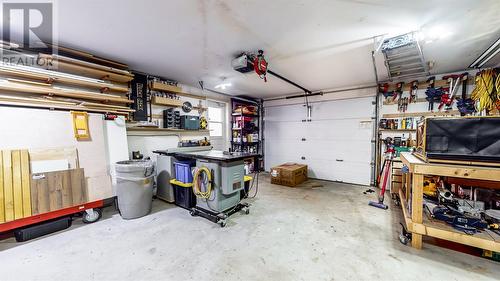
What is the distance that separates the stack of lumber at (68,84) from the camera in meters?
2.51

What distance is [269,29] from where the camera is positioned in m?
2.35

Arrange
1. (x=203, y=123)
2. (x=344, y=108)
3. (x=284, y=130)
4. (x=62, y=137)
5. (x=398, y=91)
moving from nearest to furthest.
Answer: (x=62, y=137) < (x=398, y=91) < (x=203, y=123) < (x=344, y=108) < (x=284, y=130)

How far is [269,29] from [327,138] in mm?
4122

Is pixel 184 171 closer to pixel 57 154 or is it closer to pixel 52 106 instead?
pixel 57 154

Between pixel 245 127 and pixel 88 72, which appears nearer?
pixel 88 72

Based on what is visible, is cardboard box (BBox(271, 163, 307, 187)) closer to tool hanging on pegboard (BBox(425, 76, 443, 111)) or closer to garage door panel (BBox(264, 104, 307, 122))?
garage door panel (BBox(264, 104, 307, 122))

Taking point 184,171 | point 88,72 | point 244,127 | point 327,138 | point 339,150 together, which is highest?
point 88,72

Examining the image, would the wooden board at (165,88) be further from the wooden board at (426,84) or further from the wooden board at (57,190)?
the wooden board at (426,84)

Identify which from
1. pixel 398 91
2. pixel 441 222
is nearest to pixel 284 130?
pixel 398 91

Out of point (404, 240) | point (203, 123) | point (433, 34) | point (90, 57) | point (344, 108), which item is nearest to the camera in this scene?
point (404, 240)

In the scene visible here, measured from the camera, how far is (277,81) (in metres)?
4.65

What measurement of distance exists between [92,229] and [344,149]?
5.75 m

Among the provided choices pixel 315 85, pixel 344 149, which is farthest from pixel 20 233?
pixel 344 149

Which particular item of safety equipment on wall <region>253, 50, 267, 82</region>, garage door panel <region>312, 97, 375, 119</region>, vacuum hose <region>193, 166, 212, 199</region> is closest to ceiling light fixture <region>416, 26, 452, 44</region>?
safety equipment on wall <region>253, 50, 267, 82</region>
